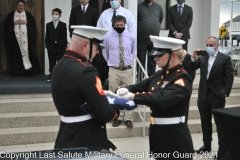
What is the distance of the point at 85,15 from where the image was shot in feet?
34.1

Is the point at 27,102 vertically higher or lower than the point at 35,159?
lower

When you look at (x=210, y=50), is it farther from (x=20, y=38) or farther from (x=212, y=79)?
(x=20, y=38)

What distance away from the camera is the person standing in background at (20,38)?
1126 cm

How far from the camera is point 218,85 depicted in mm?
8086

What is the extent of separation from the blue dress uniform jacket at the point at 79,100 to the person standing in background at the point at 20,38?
711 cm

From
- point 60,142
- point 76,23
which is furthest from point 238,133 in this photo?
point 76,23

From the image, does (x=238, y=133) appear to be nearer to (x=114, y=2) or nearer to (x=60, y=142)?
(x=60, y=142)

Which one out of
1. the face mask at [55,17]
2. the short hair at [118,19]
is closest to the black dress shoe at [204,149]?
the short hair at [118,19]

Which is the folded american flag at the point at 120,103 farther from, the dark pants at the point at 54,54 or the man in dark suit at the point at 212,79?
the dark pants at the point at 54,54

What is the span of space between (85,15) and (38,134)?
2959 mm

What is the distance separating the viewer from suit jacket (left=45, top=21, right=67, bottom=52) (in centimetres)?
1073

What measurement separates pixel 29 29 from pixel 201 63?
4765mm

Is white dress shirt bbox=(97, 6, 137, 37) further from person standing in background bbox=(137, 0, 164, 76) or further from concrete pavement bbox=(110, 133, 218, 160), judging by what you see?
concrete pavement bbox=(110, 133, 218, 160)

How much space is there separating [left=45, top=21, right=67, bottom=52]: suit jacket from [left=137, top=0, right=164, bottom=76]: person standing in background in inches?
65.3
